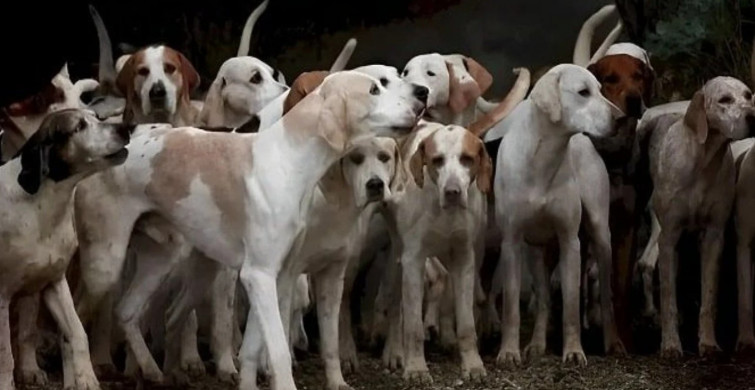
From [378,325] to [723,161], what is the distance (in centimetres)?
190

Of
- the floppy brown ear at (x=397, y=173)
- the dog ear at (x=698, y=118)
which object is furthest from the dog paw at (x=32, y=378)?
the dog ear at (x=698, y=118)

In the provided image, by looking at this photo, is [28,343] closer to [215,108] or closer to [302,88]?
[302,88]

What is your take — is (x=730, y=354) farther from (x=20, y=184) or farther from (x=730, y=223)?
(x=20, y=184)

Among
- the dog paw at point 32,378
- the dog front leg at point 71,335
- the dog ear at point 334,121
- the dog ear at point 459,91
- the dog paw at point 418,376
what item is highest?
the dog ear at point 334,121

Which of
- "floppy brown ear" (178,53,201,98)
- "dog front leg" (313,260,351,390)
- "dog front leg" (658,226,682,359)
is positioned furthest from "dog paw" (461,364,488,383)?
"floppy brown ear" (178,53,201,98)

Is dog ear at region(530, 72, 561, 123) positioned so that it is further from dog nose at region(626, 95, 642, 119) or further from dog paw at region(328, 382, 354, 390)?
dog paw at region(328, 382, 354, 390)

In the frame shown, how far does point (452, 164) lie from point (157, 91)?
1.78 m

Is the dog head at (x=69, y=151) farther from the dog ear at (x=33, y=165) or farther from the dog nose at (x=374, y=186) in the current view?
the dog nose at (x=374, y=186)

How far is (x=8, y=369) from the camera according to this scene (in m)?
7.30

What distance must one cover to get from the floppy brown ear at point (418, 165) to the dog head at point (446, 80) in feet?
4.00

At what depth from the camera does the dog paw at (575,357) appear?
8742 mm

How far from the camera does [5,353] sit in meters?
7.30

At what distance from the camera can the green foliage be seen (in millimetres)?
10688

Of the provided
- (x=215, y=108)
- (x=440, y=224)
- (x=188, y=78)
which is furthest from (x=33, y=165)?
(x=188, y=78)
